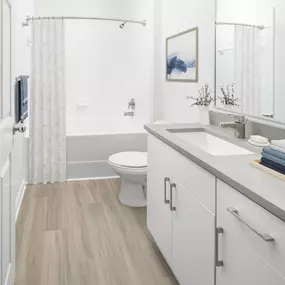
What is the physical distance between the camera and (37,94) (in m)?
3.99

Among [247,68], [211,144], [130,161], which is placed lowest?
[130,161]

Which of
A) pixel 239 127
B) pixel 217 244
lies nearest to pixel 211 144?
pixel 239 127

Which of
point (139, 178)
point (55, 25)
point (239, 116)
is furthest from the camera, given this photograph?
point (55, 25)

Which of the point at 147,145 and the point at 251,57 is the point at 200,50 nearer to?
the point at 251,57

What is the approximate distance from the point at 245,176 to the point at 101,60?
164 inches

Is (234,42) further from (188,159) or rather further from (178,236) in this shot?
(178,236)

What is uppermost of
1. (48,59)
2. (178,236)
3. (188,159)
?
(48,59)

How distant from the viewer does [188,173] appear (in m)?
1.78

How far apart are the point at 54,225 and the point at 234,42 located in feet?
6.36

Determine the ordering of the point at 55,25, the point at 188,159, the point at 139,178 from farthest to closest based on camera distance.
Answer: the point at 55,25 → the point at 139,178 → the point at 188,159

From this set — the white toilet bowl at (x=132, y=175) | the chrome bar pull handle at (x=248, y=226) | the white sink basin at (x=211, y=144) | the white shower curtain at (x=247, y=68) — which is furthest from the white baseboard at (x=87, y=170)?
the chrome bar pull handle at (x=248, y=226)

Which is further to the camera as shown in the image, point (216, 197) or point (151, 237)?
point (151, 237)

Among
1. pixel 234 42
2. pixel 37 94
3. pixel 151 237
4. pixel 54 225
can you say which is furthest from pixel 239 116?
pixel 37 94

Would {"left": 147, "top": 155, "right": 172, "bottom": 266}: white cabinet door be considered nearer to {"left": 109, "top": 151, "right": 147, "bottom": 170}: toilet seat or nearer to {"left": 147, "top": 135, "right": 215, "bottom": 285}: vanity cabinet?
{"left": 147, "top": 135, "right": 215, "bottom": 285}: vanity cabinet
